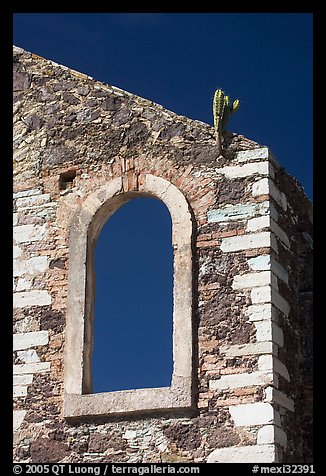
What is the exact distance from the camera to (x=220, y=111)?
11.4 metres

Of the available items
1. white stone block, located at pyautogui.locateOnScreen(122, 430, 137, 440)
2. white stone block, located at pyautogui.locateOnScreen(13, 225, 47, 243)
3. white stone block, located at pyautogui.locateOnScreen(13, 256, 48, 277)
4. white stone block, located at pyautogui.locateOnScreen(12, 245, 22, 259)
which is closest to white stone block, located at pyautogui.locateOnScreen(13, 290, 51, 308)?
white stone block, located at pyautogui.locateOnScreen(13, 256, 48, 277)

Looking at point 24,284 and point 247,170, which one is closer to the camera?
point 247,170

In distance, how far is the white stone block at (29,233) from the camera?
11.9 m

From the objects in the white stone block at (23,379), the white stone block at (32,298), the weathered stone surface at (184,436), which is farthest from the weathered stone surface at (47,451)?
the white stone block at (32,298)

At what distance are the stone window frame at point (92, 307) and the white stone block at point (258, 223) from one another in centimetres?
64

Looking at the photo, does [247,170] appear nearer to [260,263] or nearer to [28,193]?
[260,263]

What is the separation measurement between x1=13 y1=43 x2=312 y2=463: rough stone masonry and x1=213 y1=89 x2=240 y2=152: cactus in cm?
15

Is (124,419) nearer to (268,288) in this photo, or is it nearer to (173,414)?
(173,414)

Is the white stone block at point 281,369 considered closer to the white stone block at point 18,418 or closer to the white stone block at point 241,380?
the white stone block at point 241,380

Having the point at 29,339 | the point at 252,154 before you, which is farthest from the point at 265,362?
the point at 29,339

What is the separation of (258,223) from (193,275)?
34.9 inches

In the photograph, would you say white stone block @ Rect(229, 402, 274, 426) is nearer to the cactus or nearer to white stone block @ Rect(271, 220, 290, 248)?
white stone block @ Rect(271, 220, 290, 248)

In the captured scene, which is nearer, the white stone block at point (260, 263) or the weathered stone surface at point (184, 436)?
the weathered stone surface at point (184, 436)
